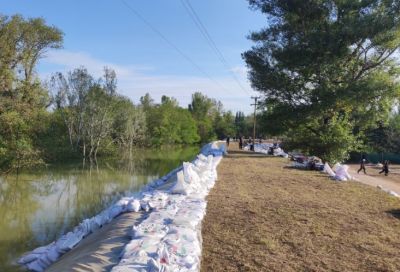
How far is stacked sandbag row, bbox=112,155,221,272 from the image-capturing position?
200 inches

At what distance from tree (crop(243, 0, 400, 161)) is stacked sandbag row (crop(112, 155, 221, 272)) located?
1881 cm

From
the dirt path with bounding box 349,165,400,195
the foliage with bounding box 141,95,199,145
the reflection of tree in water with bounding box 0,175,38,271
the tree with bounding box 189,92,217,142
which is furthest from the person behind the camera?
the tree with bounding box 189,92,217,142

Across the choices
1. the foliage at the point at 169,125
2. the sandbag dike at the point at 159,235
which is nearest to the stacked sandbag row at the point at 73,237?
the sandbag dike at the point at 159,235

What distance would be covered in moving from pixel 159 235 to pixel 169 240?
0.92ft

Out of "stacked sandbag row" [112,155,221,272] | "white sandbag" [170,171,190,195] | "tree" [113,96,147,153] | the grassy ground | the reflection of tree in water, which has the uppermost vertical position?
"tree" [113,96,147,153]

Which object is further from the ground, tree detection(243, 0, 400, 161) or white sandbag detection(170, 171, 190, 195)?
tree detection(243, 0, 400, 161)

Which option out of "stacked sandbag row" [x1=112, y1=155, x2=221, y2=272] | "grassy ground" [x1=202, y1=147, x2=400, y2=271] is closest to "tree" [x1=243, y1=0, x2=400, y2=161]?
"grassy ground" [x1=202, y1=147, x2=400, y2=271]

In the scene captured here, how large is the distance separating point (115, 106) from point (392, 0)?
29.0 m

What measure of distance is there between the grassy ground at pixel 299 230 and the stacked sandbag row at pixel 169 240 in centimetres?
29

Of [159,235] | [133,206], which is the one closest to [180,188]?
[133,206]

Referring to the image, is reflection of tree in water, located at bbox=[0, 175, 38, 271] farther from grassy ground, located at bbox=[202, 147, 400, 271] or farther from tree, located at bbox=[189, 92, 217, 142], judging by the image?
tree, located at bbox=[189, 92, 217, 142]

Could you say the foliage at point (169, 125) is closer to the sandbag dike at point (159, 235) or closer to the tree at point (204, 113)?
the tree at point (204, 113)

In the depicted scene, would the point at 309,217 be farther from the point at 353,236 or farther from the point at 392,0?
the point at 392,0

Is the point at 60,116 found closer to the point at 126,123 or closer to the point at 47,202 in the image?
the point at 126,123
